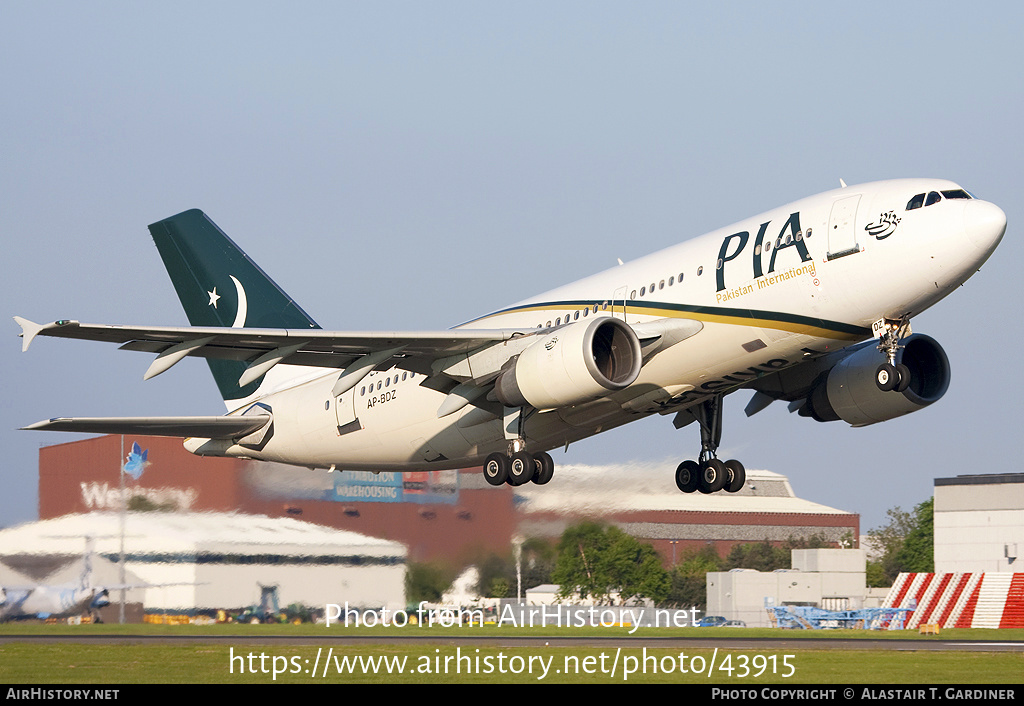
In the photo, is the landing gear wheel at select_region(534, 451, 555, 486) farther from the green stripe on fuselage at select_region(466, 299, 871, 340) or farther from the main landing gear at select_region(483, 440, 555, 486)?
the green stripe on fuselage at select_region(466, 299, 871, 340)

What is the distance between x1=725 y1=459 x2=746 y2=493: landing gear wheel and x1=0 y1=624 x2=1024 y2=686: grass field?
392 centimetres

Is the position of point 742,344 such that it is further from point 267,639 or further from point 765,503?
point 765,503

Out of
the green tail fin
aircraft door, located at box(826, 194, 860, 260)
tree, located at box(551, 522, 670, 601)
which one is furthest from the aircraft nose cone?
the green tail fin

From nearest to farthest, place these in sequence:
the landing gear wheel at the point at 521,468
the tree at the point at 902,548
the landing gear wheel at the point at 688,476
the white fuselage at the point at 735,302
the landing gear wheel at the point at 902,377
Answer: the white fuselage at the point at 735,302, the landing gear wheel at the point at 902,377, the landing gear wheel at the point at 521,468, the landing gear wheel at the point at 688,476, the tree at the point at 902,548

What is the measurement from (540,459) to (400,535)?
23.5 ft

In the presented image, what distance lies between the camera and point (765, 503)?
48.8m

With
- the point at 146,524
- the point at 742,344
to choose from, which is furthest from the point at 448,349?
the point at 146,524

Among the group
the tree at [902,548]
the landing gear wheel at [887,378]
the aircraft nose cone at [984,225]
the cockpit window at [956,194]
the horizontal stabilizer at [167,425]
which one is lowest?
the tree at [902,548]

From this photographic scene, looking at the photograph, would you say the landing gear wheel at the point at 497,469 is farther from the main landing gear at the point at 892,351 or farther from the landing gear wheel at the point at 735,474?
the main landing gear at the point at 892,351

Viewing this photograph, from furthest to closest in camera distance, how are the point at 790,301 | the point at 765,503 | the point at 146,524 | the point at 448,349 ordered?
the point at 765,503, the point at 146,524, the point at 448,349, the point at 790,301

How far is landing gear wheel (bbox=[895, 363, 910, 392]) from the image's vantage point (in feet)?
83.1

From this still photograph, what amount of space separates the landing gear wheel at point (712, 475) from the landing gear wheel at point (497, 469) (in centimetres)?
592

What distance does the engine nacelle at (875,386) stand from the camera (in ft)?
97.8

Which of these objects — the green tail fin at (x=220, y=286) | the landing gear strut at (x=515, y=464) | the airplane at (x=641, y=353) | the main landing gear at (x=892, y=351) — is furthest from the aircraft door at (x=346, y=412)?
the main landing gear at (x=892, y=351)
